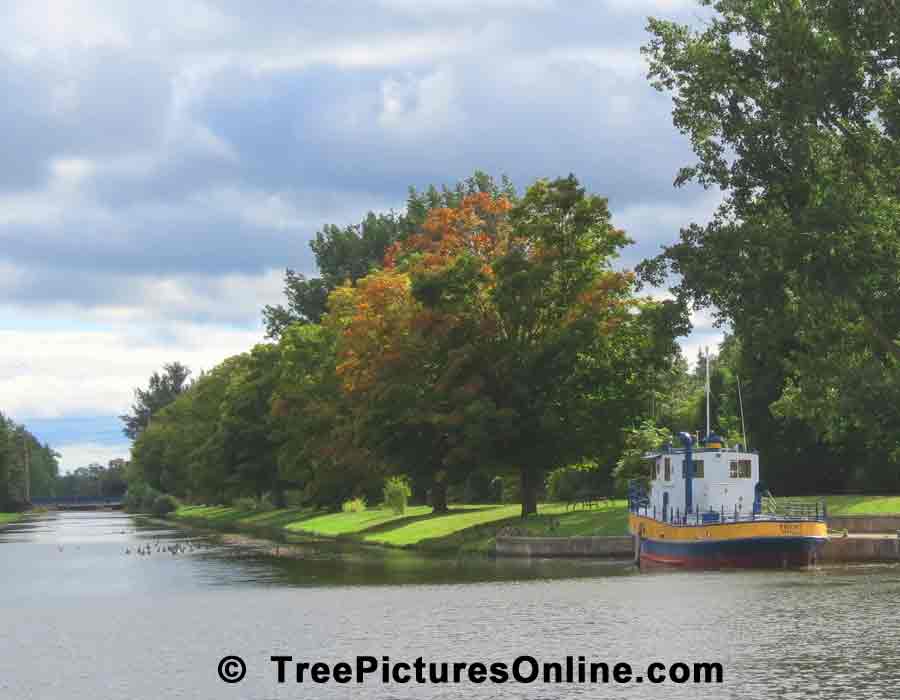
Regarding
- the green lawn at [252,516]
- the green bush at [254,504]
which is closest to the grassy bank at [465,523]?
the green lawn at [252,516]

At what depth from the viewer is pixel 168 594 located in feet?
171

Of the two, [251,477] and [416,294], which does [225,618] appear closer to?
[416,294]

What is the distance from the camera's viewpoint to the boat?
2234 inches

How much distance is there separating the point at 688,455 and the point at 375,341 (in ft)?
101

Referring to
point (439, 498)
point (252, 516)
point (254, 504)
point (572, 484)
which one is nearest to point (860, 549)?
point (439, 498)

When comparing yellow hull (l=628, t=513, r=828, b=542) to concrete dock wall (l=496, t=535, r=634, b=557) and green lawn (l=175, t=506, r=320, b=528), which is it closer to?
concrete dock wall (l=496, t=535, r=634, b=557)

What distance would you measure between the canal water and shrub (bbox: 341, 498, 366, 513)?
47.2 m

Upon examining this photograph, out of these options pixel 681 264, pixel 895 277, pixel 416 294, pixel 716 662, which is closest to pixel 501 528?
Result: pixel 416 294

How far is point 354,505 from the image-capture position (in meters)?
111

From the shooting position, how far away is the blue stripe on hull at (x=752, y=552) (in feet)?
186

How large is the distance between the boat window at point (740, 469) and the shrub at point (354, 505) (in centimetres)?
4975

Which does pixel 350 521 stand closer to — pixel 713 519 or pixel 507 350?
pixel 507 350

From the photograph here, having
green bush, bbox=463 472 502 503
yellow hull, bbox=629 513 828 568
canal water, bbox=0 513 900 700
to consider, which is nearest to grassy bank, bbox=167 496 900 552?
canal water, bbox=0 513 900 700

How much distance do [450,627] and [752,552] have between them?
21842mm
